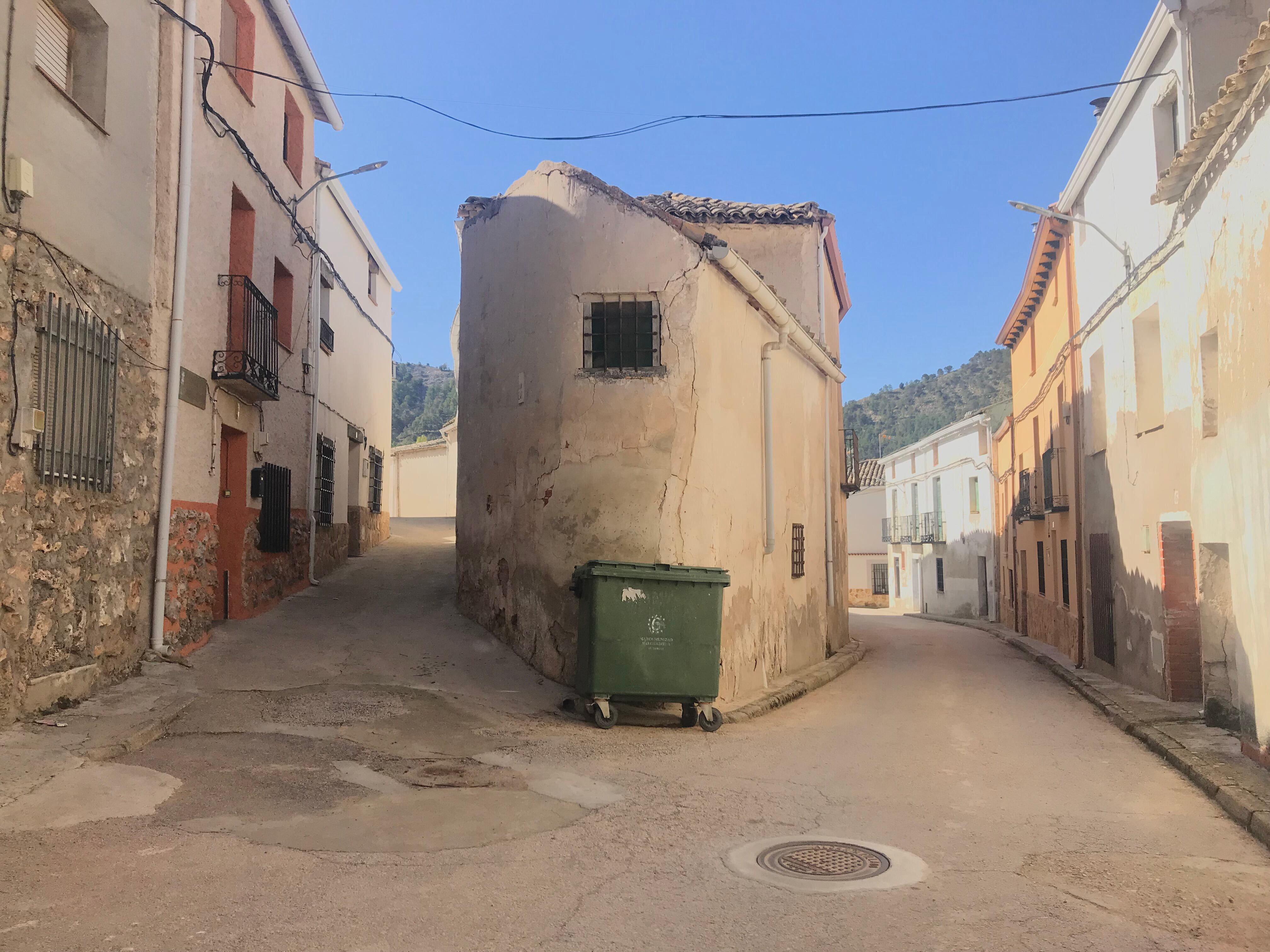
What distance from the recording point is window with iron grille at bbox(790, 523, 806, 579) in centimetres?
1431

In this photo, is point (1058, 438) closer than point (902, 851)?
No

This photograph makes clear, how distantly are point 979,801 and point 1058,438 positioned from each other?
13.2m

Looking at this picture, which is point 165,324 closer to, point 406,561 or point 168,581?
point 168,581

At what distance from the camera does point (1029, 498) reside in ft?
70.9

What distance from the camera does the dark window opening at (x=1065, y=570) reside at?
17.9 m

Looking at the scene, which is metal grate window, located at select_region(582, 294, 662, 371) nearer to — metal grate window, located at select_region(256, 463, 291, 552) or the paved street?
the paved street

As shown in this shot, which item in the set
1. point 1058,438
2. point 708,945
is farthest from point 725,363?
point 1058,438

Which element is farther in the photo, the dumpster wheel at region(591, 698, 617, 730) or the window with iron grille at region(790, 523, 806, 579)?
the window with iron grille at region(790, 523, 806, 579)

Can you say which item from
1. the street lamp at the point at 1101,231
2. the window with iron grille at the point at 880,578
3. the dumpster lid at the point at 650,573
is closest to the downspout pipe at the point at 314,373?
the dumpster lid at the point at 650,573

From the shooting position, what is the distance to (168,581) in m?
9.27

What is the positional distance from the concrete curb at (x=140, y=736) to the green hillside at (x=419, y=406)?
54.2 m

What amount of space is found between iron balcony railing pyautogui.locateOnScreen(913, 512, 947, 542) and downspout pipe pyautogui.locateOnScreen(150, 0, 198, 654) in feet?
103

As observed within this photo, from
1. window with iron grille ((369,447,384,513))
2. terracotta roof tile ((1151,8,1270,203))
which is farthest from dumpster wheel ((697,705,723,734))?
window with iron grille ((369,447,384,513))

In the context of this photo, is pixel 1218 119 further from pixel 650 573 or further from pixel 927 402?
pixel 927 402
